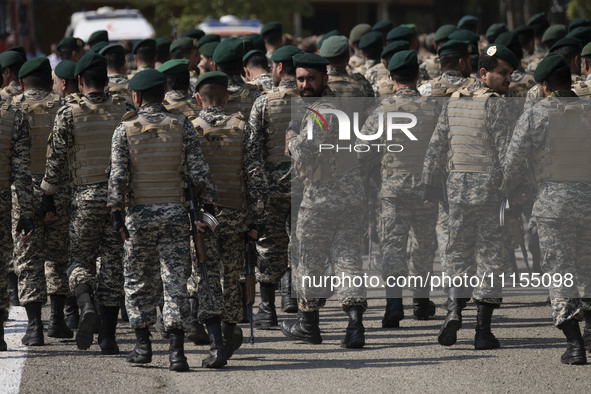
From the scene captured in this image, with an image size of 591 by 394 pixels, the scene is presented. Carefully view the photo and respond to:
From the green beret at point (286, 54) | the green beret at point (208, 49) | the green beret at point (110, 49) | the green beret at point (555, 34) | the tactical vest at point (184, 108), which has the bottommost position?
the green beret at point (555, 34)

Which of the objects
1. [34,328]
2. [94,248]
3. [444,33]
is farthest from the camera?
[444,33]

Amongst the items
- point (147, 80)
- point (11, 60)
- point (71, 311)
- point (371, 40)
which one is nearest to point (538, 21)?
point (371, 40)

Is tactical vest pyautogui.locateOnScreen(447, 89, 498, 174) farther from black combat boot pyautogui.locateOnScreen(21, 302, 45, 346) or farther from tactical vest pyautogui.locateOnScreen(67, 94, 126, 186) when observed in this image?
black combat boot pyautogui.locateOnScreen(21, 302, 45, 346)

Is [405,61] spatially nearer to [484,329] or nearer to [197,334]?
[484,329]

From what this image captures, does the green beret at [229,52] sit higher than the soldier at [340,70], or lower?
higher

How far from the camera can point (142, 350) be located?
7773mm

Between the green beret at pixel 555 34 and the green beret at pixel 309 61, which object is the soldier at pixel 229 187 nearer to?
the green beret at pixel 309 61

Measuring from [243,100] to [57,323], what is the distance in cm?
247

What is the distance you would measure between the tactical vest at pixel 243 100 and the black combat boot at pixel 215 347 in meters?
2.40

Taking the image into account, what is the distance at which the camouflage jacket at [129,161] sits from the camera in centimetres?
754

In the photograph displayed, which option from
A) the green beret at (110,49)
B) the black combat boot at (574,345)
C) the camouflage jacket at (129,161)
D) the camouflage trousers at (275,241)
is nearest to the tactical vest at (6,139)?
the camouflage jacket at (129,161)

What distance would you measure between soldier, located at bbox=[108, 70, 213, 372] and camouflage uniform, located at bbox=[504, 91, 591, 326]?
225 cm

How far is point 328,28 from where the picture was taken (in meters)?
50.0

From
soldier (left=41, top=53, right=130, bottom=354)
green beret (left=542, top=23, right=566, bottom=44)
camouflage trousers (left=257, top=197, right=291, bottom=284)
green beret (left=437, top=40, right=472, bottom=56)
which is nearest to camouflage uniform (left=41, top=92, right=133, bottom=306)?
soldier (left=41, top=53, right=130, bottom=354)
